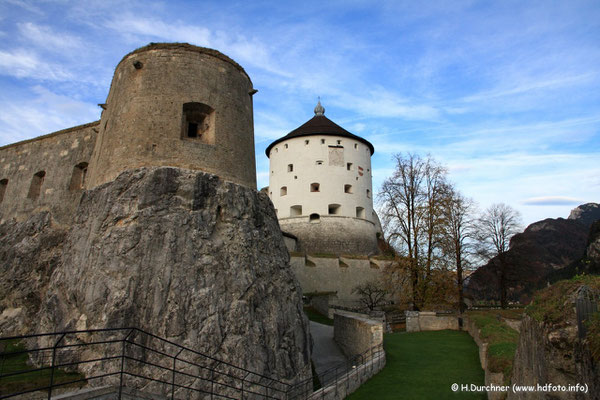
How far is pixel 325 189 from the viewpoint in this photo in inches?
1204

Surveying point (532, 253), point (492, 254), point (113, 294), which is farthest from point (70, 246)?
point (532, 253)

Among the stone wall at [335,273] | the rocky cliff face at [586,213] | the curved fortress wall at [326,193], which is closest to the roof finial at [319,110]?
the curved fortress wall at [326,193]

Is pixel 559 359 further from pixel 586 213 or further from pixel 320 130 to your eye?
pixel 586 213

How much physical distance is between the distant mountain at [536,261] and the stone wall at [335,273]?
6.90 m

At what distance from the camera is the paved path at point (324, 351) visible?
14904 mm

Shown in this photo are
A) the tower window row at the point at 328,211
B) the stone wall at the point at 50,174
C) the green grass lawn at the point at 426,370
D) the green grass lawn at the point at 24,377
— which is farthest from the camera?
the tower window row at the point at 328,211

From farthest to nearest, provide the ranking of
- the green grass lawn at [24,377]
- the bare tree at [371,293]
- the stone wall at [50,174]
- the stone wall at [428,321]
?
the bare tree at [371,293] → the stone wall at [428,321] → the stone wall at [50,174] → the green grass lawn at [24,377]

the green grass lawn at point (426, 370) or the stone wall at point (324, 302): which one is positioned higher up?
the stone wall at point (324, 302)

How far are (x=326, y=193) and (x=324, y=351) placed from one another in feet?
52.1

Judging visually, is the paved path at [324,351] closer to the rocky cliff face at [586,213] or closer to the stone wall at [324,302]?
the stone wall at [324,302]

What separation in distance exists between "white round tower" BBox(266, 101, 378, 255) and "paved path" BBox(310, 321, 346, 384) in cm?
1050

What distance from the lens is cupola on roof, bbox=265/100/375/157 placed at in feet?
104

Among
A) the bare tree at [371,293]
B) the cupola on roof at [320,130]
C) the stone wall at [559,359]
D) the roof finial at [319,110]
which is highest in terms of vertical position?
the roof finial at [319,110]

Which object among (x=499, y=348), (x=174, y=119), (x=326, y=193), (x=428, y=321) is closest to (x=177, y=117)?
(x=174, y=119)
